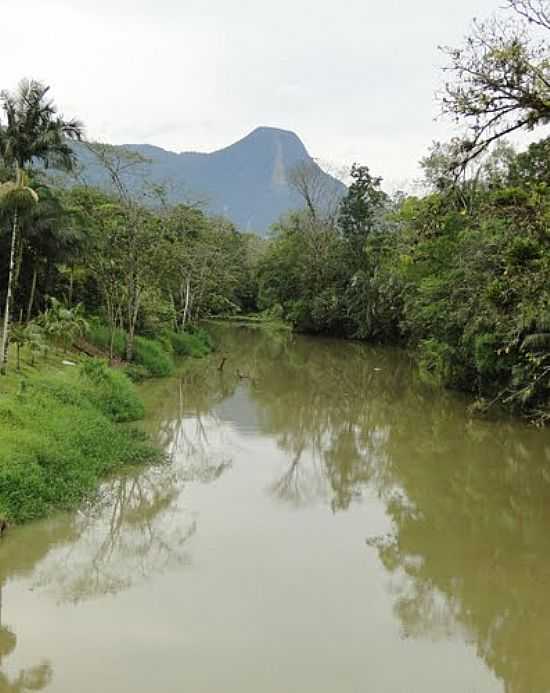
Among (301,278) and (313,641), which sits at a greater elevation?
(301,278)

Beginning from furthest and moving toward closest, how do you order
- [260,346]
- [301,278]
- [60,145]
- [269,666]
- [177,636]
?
[301,278]
[260,346]
[60,145]
[177,636]
[269,666]

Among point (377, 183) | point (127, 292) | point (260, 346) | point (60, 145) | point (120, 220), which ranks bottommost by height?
point (260, 346)

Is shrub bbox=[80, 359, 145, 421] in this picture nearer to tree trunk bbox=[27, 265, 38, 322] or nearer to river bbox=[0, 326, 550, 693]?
river bbox=[0, 326, 550, 693]

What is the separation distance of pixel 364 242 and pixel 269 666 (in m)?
39.9

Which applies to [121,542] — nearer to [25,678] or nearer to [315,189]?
[25,678]

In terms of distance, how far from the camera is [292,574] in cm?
911

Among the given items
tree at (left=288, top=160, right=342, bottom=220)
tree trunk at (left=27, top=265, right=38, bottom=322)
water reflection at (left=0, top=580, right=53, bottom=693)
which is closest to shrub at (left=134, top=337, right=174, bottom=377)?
tree trunk at (left=27, top=265, right=38, bottom=322)

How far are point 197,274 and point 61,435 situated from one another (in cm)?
2606

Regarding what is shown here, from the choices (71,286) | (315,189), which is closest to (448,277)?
(71,286)

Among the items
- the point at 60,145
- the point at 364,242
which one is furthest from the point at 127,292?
the point at 364,242

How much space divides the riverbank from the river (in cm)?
44

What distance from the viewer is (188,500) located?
12023 mm

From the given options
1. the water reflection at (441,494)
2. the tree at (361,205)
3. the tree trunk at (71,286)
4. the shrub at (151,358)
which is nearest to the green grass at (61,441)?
the water reflection at (441,494)

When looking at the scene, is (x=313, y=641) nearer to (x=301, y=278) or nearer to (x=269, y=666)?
(x=269, y=666)
